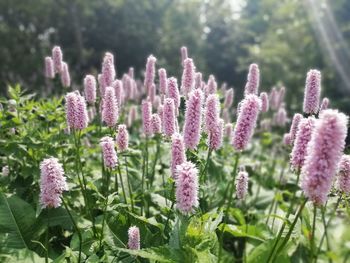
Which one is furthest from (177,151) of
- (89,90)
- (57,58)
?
→ (57,58)

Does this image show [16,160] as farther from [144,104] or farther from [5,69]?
[5,69]

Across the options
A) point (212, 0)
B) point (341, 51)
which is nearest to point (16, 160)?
point (341, 51)

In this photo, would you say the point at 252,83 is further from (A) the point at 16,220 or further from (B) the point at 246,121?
(A) the point at 16,220

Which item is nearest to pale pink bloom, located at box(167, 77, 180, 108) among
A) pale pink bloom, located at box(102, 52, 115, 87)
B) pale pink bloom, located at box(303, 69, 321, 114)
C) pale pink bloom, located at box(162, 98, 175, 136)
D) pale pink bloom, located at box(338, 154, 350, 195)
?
pale pink bloom, located at box(162, 98, 175, 136)

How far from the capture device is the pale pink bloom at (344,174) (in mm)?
2932

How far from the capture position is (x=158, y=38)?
108ft

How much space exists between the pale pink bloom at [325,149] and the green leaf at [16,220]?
8.92 ft

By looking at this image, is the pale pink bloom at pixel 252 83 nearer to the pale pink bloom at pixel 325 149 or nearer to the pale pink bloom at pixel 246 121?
the pale pink bloom at pixel 246 121

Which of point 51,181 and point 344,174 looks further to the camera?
point 344,174

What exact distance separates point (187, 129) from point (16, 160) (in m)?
2.69

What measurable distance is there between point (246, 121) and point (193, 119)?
0.46 meters

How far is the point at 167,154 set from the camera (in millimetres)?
6340

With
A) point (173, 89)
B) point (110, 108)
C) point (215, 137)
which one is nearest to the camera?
point (215, 137)

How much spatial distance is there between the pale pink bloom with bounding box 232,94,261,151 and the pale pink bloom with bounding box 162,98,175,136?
2.73 ft
